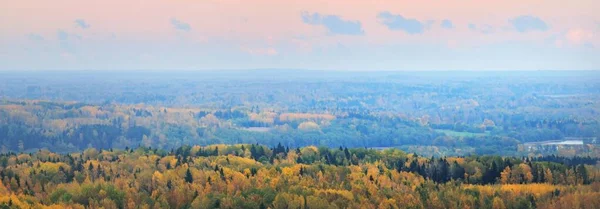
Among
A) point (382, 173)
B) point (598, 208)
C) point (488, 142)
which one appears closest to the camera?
point (598, 208)

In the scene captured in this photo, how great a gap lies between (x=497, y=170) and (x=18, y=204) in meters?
54.3

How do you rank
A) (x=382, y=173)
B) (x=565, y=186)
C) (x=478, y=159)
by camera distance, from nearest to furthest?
(x=565, y=186)
(x=382, y=173)
(x=478, y=159)

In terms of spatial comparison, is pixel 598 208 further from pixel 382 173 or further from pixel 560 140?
pixel 560 140

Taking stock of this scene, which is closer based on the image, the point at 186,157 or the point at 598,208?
the point at 598,208

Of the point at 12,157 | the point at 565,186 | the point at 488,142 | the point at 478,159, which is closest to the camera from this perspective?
the point at 565,186

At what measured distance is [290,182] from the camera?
8800 centimetres

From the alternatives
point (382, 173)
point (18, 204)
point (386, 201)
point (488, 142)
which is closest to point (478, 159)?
point (382, 173)

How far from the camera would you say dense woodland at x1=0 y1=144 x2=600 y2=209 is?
79.2 metres

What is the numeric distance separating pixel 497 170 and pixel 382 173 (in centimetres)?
1369

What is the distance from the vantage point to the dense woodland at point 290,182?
79250 mm

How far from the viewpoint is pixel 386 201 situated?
78688mm

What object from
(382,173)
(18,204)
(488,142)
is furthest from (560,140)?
(18,204)

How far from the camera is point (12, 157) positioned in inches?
4727

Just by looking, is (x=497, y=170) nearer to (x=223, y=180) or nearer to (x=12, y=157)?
(x=223, y=180)
